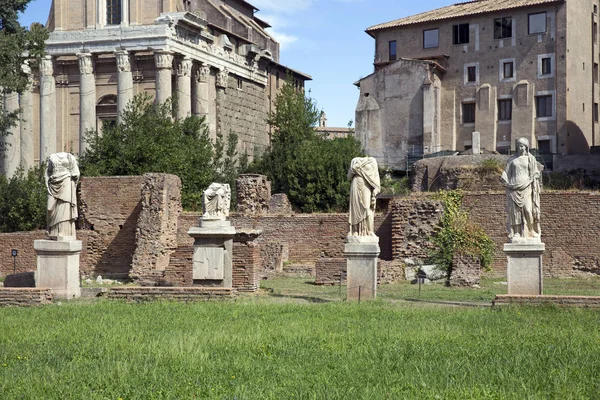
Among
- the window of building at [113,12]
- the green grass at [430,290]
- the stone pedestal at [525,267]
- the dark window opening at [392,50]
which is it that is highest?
the window of building at [113,12]

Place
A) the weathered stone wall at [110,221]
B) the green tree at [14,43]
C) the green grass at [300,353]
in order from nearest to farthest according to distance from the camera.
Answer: the green grass at [300,353] → the weathered stone wall at [110,221] → the green tree at [14,43]

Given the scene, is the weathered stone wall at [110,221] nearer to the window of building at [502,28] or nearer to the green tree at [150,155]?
the green tree at [150,155]

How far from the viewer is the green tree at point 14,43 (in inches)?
1218

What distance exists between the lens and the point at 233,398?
741 cm

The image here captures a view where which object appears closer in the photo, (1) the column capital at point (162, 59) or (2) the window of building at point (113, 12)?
(1) the column capital at point (162, 59)

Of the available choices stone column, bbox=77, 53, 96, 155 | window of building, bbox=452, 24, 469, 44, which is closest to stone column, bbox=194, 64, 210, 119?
stone column, bbox=77, 53, 96, 155

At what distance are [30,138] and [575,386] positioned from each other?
44.1 meters

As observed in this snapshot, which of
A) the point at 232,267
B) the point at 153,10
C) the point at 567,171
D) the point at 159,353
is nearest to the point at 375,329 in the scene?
the point at 159,353

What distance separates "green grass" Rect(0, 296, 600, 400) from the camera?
25.6 ft

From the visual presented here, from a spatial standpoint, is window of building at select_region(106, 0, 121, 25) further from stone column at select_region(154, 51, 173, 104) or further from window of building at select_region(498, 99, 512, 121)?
window of building at select_region(498, 99, 512, 121)

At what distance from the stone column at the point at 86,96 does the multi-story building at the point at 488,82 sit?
51.1 ft

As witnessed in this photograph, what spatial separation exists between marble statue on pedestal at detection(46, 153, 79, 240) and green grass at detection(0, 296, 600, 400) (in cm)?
322

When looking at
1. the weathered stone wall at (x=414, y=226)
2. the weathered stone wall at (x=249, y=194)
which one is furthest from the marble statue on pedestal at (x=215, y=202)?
the weathered stone wall at (x=249, y=194)

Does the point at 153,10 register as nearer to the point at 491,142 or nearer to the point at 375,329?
the point at 491,142
